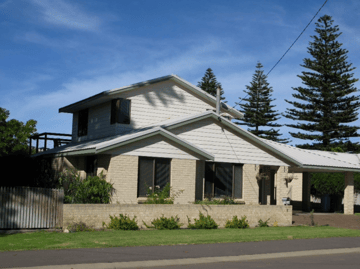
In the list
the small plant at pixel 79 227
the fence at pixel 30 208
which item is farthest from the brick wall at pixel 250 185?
the fence at pixel 30 208

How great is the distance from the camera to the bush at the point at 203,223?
17.9m

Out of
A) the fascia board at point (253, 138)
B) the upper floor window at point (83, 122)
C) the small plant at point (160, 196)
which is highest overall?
the upper floor window at point (83, 122)

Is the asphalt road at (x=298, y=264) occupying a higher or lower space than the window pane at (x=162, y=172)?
lower

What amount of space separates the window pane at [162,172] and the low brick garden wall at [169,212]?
3.05 meters

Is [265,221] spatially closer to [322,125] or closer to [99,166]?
[99,166]

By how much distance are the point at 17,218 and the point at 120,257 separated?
19.1 feet

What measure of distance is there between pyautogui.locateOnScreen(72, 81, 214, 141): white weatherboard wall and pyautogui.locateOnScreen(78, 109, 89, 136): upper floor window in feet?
1.47

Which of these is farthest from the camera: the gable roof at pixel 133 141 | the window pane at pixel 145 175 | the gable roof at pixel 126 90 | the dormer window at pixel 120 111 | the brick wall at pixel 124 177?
the dormer window at pixel 120 111

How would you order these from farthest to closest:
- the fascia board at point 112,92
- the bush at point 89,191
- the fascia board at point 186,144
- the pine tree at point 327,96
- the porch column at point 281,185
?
the pine tree at point 327,96
the porch column at point 281,185
the fascia board at point 112,92
the fascia board at point 186,144
the bush at point 89,191

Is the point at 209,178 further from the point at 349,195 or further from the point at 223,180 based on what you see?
the point at 349,195

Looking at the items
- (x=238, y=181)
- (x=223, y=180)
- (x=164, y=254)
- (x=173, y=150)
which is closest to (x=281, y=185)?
(x=238, y=181)

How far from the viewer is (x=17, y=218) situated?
15258 millimetres

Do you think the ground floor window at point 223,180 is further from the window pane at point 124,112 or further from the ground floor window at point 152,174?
the window pane at point 124,112

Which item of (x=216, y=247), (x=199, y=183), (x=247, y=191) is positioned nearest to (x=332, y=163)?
(x=247, y=191)
